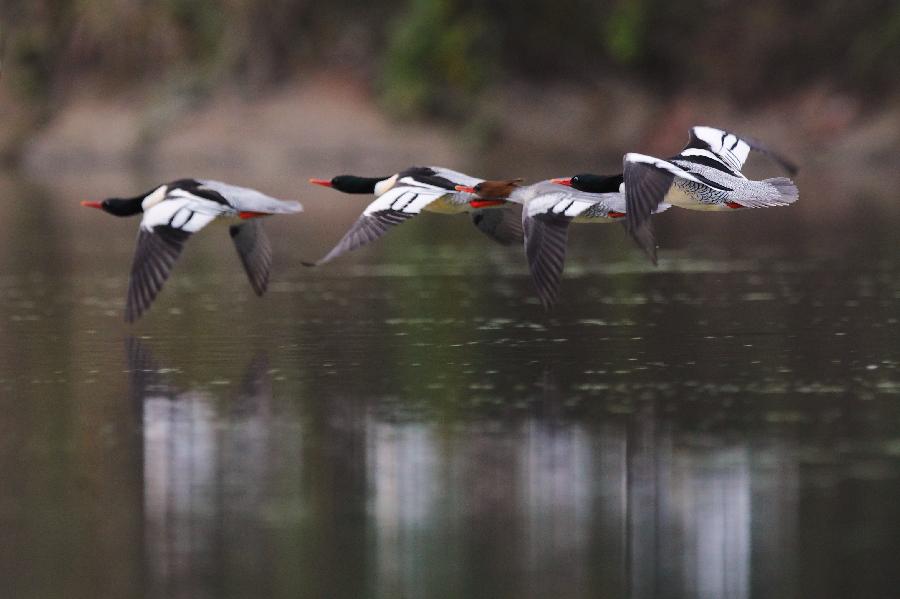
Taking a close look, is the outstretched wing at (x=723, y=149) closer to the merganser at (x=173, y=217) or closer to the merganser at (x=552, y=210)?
the merganser at (x=552, y=210)

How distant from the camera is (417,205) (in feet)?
46.1

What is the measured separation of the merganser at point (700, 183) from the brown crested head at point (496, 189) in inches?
41.0

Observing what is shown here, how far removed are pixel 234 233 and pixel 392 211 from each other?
2.19 m

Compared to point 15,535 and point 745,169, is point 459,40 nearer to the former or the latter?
point 745,169

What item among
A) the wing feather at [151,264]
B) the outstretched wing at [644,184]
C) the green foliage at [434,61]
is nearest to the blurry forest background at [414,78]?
the green foliage at [434,61]

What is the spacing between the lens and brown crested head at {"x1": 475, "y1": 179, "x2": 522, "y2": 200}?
47.1 ft

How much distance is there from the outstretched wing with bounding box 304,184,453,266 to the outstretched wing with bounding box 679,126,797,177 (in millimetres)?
2017

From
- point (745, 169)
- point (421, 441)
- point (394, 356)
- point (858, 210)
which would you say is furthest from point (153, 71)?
point (421, 441)

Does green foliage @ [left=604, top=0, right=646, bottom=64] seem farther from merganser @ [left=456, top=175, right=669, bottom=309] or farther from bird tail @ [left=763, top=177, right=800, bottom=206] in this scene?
bird tail @ [left=763, top=177, right=800, bottom=206]

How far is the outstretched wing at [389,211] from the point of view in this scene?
13539 millimetres

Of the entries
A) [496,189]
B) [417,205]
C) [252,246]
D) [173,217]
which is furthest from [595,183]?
[173,217]

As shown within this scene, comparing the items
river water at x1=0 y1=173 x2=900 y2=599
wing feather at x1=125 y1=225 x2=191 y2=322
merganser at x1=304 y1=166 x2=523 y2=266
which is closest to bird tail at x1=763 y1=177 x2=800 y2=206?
river water at x1=0 y1=173 x2=900 y2=599

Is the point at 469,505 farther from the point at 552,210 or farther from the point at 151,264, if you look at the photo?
the point at 151,264

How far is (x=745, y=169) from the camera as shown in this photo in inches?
1636
